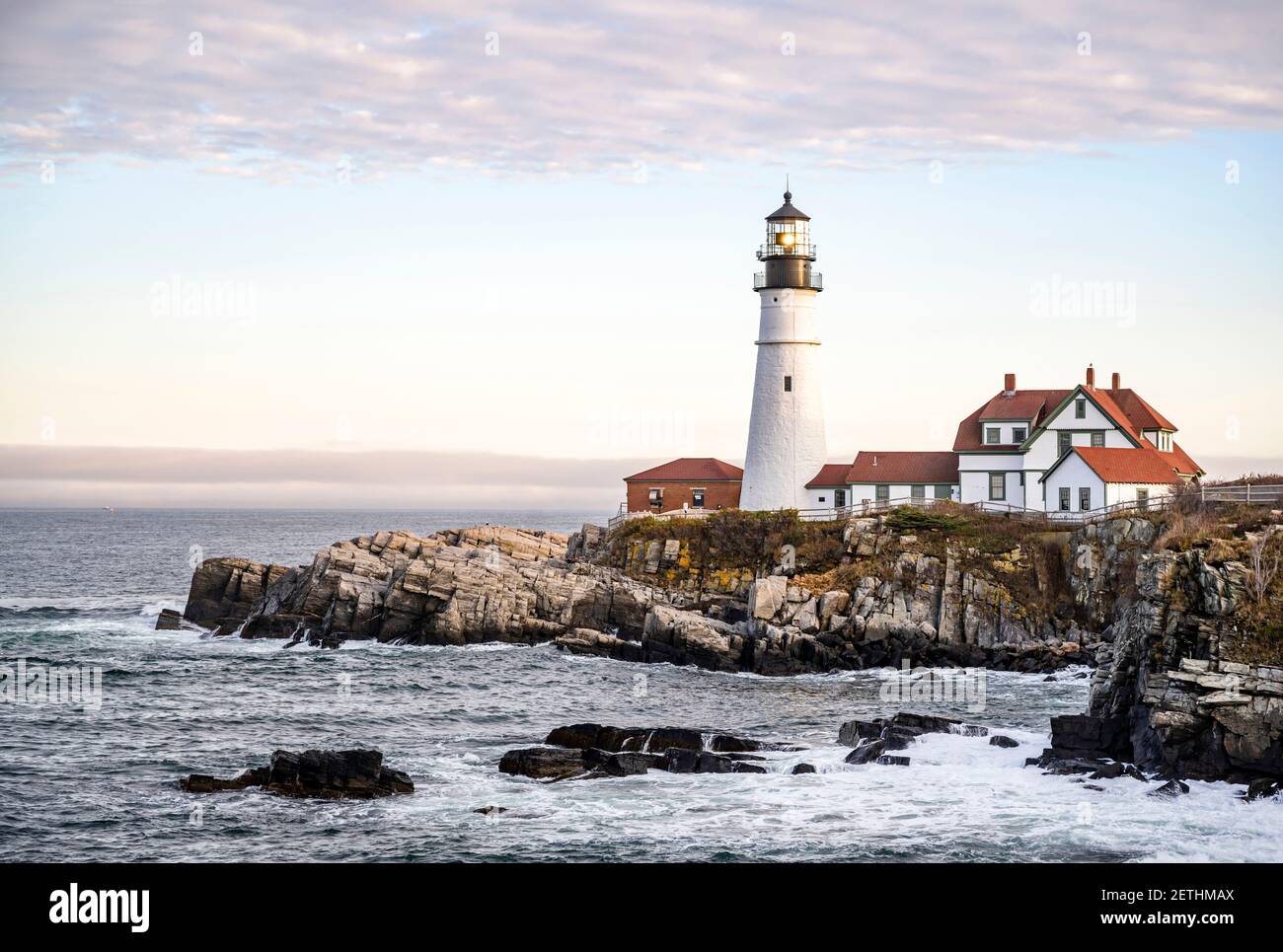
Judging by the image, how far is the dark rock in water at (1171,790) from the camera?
2434 centimetres

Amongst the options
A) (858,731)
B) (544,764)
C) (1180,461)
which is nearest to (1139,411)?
(1180,461)

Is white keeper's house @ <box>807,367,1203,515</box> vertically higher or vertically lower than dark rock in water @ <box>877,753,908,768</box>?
higher

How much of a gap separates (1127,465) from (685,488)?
20618mm

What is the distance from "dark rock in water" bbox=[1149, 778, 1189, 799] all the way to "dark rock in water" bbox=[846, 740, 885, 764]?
5829mm

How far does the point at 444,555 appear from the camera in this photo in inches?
2056

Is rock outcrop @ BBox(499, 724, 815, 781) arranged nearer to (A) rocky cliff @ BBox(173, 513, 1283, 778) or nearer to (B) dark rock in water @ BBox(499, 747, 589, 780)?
(B) dark rock in water @ BBox(499, 747, 589, 780)

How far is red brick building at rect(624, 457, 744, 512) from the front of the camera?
63000mm

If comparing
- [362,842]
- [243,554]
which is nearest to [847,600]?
[362,842]

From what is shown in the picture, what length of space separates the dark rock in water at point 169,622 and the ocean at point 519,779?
22.3 ft

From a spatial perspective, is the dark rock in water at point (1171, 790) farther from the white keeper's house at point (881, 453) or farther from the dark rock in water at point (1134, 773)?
the white keeper's house at point (881, 453)

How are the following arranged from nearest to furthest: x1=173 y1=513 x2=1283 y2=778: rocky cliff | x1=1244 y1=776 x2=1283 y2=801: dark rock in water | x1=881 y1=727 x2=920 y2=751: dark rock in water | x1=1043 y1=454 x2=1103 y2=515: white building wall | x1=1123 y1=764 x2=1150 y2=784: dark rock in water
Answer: x1=1244 y1=776 x2=1283 y2=801: dark rock in water
x1=1123 y1=764 x2=1150 y2=784: dark rock in water
x1=881 y1=727 x2=920 y2=751: dark rock in water
x1=173 y1=513 x2=1283 y2=778: rocky cliff
x1=1043 y1=454 x2=1103 y2=515: white building wall

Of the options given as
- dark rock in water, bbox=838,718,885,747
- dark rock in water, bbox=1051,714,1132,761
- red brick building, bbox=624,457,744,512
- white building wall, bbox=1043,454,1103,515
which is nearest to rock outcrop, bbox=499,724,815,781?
dark rock in water, bbox=838,718,885,747

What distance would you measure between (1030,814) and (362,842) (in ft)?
39.0
